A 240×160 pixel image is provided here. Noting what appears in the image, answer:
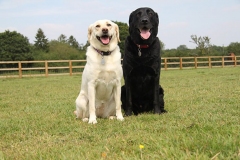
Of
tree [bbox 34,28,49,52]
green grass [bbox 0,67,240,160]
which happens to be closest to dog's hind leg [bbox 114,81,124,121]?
green grass [bbox 0,67,240,160]

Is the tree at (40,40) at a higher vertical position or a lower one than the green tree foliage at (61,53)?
higher

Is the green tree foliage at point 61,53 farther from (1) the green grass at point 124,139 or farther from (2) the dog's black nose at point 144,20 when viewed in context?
(1) the green grass at point 124,139

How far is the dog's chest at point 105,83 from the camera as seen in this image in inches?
138

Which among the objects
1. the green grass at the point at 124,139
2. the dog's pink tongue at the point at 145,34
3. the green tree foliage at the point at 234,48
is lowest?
the green grass at the point at 124,139

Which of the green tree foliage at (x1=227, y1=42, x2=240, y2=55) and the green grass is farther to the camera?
the green tree foliage at (x1=227, y1=42, x2=240, y2=55)

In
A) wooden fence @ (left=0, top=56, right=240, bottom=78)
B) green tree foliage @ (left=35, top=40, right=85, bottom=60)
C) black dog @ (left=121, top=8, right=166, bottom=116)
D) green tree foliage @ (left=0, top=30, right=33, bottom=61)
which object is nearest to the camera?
black dog @ (left=121, top=8, right=166, bottom=116)

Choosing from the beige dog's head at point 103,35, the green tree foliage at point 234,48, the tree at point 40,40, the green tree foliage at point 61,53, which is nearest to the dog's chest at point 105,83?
the beige dog's head at point 103,35

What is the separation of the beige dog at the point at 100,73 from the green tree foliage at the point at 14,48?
83.1ft

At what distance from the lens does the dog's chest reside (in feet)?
11.5

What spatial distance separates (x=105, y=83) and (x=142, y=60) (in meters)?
0.61

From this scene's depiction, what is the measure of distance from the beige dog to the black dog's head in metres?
0.27

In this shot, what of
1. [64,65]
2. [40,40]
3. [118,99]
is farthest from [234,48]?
[118,99]

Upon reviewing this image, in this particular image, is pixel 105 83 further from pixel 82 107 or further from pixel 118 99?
pixel 82 107

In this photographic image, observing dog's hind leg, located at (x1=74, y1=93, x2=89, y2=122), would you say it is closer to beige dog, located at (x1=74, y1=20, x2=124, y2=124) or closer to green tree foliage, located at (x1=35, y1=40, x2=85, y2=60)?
beige dog, located at (x1=74, y1=20, x2=124, y2=124)
